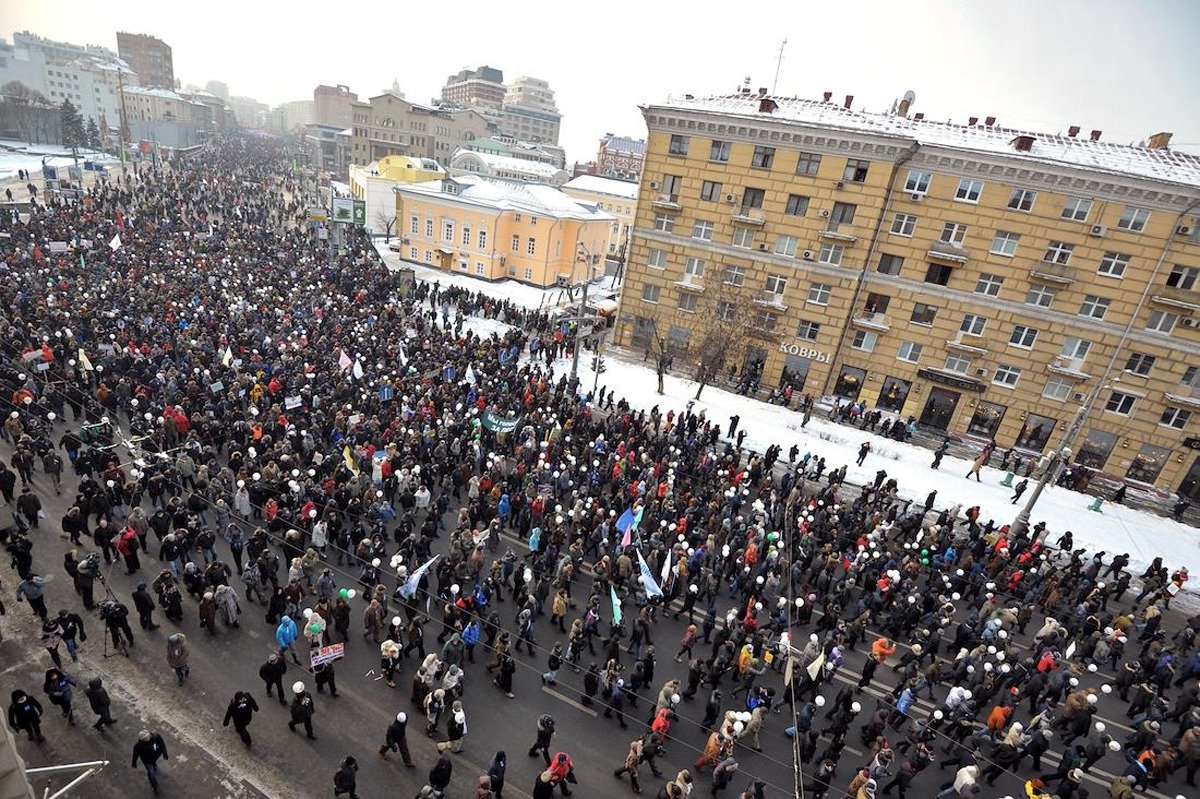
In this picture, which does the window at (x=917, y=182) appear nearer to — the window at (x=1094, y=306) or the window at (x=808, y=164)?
the window at (x=808, y=164)

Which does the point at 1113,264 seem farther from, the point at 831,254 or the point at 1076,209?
the point at 831,254

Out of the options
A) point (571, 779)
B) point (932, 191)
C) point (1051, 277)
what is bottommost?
point (571, 779)

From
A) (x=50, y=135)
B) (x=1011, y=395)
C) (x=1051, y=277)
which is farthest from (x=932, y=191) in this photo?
(x=50, y=135)

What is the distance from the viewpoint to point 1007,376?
33.1 meters

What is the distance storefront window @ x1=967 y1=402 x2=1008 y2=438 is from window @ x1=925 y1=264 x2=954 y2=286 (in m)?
7.37

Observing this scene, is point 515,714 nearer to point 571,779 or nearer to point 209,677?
point 571,779

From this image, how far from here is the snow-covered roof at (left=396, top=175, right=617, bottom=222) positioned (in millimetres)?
A: 51688

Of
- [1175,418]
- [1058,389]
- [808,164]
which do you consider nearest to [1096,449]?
[1175,418]

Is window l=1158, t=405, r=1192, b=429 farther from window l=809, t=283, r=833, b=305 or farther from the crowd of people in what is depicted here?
window l=809, t=283, r=833, b=305

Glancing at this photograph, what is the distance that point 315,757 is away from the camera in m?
10.9

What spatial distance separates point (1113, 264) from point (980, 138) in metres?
9.60

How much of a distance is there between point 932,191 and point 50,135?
14019 cm

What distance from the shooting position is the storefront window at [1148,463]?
31.4m

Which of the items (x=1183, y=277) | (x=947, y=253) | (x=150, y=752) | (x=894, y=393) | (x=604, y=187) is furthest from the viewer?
(x=604, y=187)
